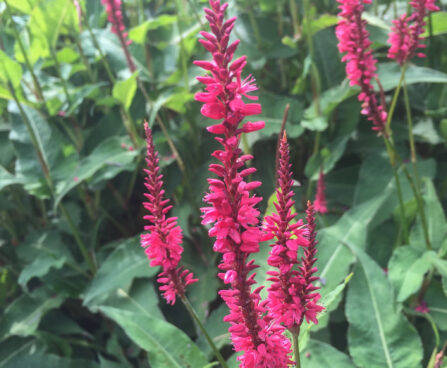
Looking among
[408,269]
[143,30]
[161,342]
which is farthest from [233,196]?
[143,30]

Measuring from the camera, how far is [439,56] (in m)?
3.00

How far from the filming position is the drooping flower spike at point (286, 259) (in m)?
0.95

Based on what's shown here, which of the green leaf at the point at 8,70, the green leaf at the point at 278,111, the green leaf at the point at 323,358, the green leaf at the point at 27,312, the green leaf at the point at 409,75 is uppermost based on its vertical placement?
the green leaf at the point at 8,70

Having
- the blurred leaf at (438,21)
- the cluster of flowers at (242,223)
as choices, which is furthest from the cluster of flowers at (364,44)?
the cluster of flowers at (242,223)

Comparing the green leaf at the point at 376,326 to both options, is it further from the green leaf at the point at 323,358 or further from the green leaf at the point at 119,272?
the green leaf at the point at 119,272

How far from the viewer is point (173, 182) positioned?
2.86m

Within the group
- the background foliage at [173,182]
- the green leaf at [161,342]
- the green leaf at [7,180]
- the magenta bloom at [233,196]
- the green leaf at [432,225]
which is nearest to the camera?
the magenta bloom at [233,196]

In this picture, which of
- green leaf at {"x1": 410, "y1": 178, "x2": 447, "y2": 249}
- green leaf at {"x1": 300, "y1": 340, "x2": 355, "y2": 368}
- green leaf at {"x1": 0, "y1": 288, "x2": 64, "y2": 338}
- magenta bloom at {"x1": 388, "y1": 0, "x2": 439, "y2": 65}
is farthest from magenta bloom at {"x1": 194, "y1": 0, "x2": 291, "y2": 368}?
green leaf at {"x1": 0, "y1": 288, "x2": 64, "y2": 338}

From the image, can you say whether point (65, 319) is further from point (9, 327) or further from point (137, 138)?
point (137, 138)

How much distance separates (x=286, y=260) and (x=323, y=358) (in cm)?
95

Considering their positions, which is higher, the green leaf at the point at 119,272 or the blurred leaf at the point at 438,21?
the blurred leaf at the point at 438,21

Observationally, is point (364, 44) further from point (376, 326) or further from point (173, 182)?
point (173, 182)

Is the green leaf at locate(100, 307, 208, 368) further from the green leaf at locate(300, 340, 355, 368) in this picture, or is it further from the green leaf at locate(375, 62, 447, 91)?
the green leaf at locate(375, 62, 447, 91)

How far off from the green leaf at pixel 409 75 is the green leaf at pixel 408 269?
85cm
